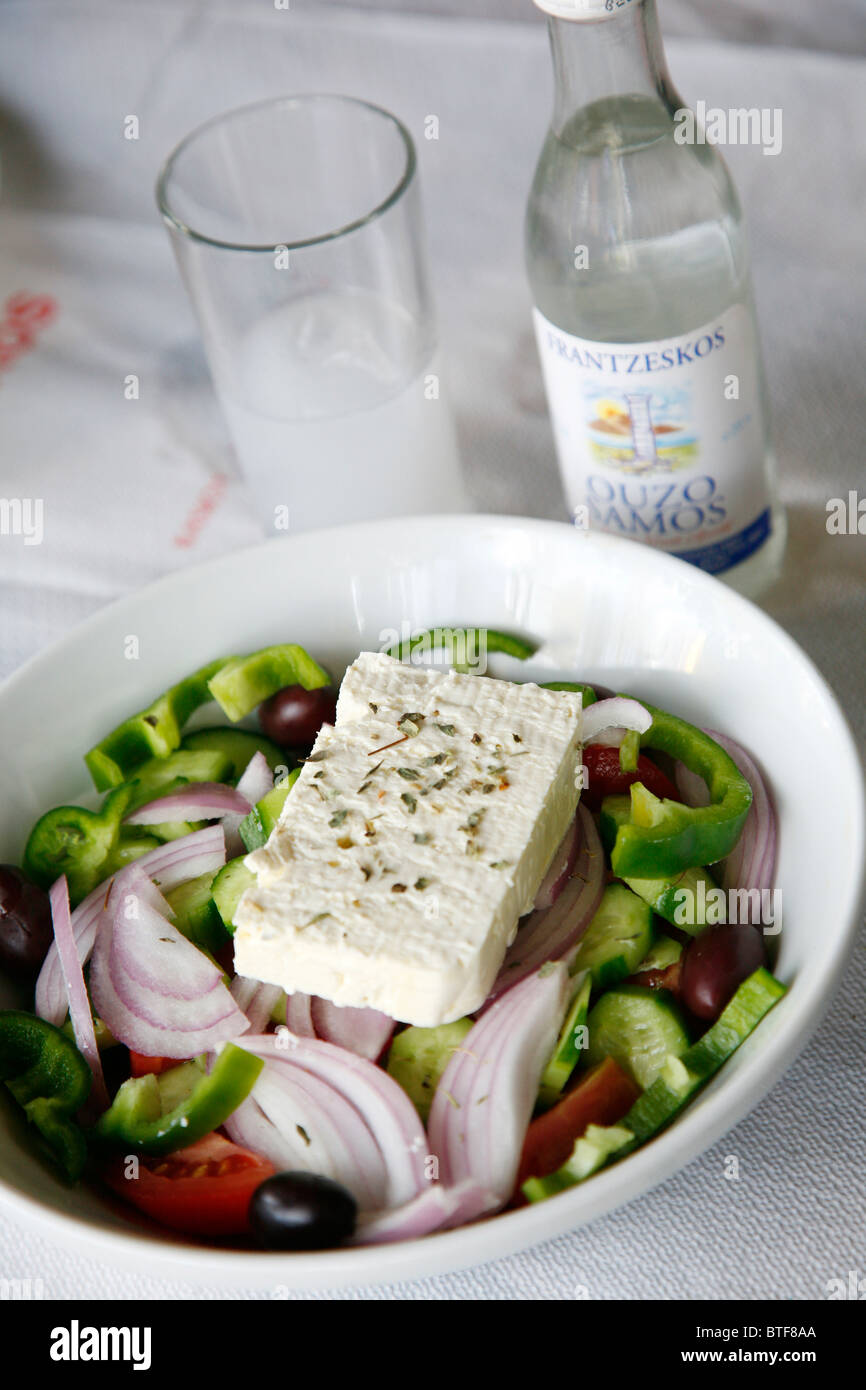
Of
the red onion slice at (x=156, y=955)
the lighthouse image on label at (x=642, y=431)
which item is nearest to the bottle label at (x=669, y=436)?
the lighthouse image on label at (x=642, y=431)

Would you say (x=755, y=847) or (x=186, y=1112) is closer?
(x=186, y=1112)

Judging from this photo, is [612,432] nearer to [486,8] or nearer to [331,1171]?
[331,1171]

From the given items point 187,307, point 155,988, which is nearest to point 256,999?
point 155,988

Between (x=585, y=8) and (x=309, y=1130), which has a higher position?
(x=585, y=8)

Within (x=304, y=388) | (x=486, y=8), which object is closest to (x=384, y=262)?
(x=304, y=388)

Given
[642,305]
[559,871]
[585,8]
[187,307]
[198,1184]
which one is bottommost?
[198,1184]

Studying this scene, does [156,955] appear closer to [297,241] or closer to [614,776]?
[614,776]
